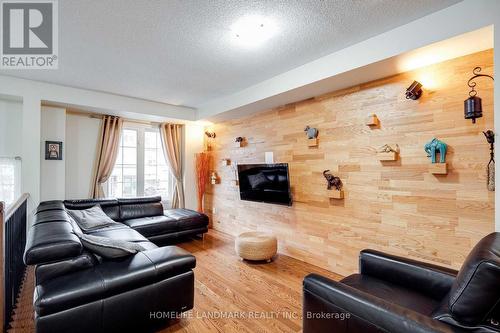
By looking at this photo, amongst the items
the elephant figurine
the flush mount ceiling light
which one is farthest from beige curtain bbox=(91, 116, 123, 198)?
the elephant figurine

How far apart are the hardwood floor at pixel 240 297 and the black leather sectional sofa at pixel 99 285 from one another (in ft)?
1.03

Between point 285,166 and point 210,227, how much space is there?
2.68m

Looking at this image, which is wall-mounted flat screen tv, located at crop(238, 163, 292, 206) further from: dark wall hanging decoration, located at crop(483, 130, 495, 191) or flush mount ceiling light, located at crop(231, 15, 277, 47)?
dark wall hanging decoration, located at crop(483, 130, 495, 191)

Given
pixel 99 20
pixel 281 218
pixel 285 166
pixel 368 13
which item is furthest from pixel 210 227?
pixel 368 13

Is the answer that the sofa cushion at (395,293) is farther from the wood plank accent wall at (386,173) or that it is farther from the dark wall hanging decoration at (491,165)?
the dark wall hanging decoration at (491,165)

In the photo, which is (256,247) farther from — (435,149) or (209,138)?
(209,138)

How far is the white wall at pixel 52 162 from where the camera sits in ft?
12.4

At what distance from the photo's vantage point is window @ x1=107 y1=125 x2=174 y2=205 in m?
4.79

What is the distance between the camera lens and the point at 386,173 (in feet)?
8.66

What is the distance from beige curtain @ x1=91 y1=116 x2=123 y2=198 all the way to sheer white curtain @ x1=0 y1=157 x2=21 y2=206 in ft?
3.27

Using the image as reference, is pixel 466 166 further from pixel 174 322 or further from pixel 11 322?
pixel 11 322

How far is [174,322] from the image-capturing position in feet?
6.86

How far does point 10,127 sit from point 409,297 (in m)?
5.33

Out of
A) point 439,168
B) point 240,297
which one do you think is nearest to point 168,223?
point 240,297
